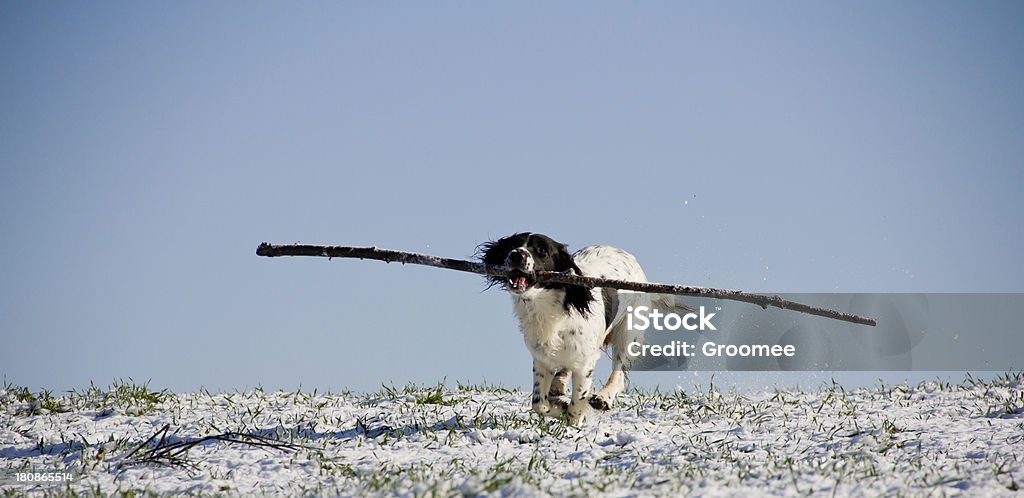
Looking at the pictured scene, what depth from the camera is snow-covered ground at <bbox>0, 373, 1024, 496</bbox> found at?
551cm

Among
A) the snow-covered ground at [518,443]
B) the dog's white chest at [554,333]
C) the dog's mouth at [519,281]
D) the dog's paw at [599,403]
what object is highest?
the dog's mouth at [519,281]

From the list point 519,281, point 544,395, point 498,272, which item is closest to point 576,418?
point 544,395

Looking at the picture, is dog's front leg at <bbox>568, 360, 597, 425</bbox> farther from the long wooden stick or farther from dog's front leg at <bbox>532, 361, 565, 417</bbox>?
the long wooden stick

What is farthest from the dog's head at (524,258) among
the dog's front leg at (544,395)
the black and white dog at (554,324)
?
the dog's front leg at (544,395)

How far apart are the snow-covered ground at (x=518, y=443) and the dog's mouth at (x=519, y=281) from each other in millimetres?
1129

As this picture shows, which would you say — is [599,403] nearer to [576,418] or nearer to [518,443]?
[576,418]

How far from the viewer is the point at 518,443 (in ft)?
23.5

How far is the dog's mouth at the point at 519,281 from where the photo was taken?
8477 mm

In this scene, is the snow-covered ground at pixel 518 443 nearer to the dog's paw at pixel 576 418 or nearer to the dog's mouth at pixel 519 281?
the dog's paw at pixel 576 418

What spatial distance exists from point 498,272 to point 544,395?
1.28m

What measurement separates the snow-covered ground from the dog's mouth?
3.70 feet

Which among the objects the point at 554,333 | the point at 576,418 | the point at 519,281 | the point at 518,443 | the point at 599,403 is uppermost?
the point at 519,281

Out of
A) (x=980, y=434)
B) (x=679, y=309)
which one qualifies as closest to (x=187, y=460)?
(x=980, y=434)

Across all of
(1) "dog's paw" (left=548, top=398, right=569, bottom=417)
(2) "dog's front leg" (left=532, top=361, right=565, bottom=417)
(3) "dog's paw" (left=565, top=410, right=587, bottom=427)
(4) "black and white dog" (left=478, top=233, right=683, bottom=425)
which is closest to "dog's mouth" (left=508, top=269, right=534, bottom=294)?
(4) "black and white dog" (left=478, top=233, right=683, bottom=425)
